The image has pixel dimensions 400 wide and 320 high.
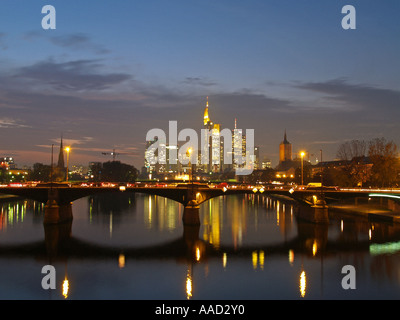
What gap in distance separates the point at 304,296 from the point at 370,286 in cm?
718

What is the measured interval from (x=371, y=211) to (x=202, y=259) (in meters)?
52.3

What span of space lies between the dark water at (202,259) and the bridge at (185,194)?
10.2ft

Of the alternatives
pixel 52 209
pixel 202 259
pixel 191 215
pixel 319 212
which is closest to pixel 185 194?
pixel 191 215

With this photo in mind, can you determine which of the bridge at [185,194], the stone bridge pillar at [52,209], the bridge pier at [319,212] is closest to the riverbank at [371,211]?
the bridge at [185,194]

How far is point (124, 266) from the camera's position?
4734 centimetres

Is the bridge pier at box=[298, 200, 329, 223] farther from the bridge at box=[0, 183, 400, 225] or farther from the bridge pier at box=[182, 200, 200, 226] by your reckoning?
the bridge pier at box=[182, 200, 200, 226]

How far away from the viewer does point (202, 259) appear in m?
50.4

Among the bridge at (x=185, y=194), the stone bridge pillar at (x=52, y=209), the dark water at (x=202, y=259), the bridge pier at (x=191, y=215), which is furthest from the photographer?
the bridge pier at (x=191, y=215)

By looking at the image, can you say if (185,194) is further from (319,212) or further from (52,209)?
(319,212)

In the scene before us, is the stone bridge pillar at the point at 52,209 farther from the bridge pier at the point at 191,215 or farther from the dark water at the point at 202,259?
the bridge pier at the point at 191,215

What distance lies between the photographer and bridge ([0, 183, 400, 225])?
246ft

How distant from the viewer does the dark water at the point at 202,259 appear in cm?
3781
